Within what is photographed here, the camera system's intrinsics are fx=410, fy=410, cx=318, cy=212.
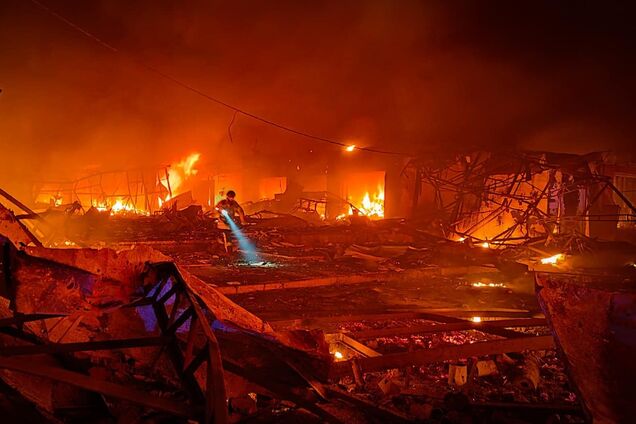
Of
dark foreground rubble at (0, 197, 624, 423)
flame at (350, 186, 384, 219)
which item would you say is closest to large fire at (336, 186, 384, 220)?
flame at (350, 186, 384, 219)

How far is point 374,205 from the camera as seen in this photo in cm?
2100

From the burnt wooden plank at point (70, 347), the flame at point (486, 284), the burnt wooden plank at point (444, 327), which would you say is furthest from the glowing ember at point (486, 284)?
the burnt wooden plank at point (70, 347)

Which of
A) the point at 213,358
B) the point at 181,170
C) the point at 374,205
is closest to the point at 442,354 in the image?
the point at 213,358

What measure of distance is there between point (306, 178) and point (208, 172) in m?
8.83

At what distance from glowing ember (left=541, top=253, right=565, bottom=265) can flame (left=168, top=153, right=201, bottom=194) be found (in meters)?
23.8

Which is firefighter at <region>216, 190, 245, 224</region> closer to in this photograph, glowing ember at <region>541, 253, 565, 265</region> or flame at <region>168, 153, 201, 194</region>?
glowing ember at <region>541, 253, 565, 265</region>

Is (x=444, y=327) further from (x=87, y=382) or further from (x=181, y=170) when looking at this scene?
(x=181, y=170)

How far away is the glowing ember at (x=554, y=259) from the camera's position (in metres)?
12.7

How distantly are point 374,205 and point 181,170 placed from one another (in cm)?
1559

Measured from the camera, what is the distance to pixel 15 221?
14.7 ft

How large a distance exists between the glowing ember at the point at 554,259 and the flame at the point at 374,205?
27.8ft

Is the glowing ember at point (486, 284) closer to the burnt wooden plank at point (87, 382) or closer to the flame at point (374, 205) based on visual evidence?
the burnt wooden plank at point (87, 382)

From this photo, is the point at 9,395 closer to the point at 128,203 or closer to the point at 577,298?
the point at 577,298

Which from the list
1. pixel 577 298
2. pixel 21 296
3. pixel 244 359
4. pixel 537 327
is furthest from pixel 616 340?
pixel 21 296
